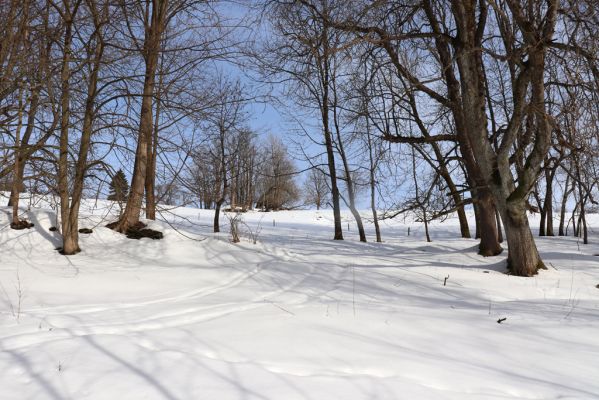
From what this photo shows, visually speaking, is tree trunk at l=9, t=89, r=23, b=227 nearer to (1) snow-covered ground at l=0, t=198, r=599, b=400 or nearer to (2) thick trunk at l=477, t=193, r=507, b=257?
(1) snow-covered ground at l=0, t=198, r=599, b=400

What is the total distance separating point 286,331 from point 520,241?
6073mm

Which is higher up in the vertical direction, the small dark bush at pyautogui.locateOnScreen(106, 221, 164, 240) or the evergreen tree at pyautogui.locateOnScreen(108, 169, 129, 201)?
the evergreen tree at pyautogui.locateOnScreen(108, 169, 129, 201)

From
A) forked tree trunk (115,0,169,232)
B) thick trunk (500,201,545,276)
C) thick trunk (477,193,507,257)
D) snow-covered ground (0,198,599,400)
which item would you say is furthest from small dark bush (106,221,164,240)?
thick trunk (477,193,507,257)

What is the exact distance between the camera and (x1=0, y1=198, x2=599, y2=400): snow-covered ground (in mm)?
2549

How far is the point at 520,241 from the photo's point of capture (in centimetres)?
784

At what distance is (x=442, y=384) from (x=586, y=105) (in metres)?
6.55

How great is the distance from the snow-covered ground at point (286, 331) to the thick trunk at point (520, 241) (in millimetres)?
339

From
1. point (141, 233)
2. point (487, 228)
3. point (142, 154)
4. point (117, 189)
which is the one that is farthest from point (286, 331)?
point (487, 228)

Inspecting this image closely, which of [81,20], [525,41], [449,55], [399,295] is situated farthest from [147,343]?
[449,55]

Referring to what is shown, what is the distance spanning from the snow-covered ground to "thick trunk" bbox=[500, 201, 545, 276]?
1.11 feet

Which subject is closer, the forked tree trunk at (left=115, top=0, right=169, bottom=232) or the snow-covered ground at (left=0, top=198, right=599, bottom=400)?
the snow-covered ground at (left=0, top=198, right=599, bottom=400)

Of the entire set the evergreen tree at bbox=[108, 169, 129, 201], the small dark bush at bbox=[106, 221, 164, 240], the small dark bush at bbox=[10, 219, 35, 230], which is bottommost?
the small dark bush at bbox=[106, 221, 164, 240]

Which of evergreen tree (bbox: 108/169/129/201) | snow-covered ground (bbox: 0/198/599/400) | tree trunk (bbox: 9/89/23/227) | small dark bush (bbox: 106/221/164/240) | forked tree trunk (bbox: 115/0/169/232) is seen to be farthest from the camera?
small dark bush (bbox: 106/221/164/240)

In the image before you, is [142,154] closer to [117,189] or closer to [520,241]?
[117,189]
